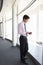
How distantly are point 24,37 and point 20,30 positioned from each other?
27 centimetres

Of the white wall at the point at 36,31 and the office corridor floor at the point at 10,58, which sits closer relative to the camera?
the white wall at the point at 36,31

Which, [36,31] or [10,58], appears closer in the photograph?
[36,31]

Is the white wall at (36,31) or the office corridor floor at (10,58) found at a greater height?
the white wall at (36,31)

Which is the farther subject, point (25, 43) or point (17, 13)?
point (17, 13)

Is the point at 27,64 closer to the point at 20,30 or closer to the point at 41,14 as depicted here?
the point at 20,30

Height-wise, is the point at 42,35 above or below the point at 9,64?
above

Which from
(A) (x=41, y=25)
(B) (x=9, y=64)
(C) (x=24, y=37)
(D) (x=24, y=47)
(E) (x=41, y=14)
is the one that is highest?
(E) (x=41, y=14)

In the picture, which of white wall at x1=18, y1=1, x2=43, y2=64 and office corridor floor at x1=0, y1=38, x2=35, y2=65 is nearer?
white wall at x1=18, y1=1, x2=43, y2=64

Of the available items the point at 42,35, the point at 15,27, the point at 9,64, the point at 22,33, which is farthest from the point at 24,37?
the point at 15,27

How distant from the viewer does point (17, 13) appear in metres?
9.15

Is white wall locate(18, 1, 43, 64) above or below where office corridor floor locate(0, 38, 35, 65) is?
above

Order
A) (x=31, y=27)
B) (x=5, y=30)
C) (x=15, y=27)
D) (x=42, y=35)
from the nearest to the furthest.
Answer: (x=42, y=35)
(x=31, y=27)
(x=15, y=27)
(x=5, y=30)

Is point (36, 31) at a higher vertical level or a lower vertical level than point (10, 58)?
higher

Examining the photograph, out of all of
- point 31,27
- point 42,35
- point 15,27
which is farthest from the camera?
point 15,27
